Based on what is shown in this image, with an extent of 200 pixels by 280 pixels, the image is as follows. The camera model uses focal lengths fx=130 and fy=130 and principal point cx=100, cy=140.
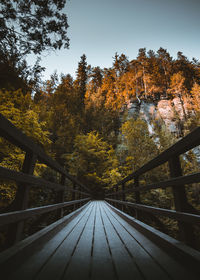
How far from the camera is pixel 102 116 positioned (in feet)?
70.3

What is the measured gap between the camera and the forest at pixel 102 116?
16.0 feet

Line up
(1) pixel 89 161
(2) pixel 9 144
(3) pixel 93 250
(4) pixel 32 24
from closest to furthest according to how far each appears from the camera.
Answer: (3) pixel 93 250
(4) pixel 32 24
(2) pixel 9 144
(1) pixel 89 161

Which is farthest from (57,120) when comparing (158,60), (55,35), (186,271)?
(158,60)

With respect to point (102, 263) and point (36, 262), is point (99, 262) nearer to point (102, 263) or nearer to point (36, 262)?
point (102, 263)

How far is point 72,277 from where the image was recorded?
0.81m

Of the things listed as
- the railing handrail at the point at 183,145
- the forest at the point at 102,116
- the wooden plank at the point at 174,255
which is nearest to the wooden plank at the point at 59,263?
the wooden plank at the point at 174,255

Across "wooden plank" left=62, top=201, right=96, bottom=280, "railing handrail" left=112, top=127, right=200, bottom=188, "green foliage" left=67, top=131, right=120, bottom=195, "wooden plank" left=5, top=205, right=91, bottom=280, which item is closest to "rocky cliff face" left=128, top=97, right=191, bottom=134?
"green foliage" left=67, top=131, right=120, bottom=195

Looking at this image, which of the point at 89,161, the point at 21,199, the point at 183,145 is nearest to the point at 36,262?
the point at 21,199

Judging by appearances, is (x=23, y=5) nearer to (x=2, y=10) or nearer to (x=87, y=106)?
(x=2, y=10)

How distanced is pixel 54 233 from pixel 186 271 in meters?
1.37

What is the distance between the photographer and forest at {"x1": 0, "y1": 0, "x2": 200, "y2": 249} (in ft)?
16.0

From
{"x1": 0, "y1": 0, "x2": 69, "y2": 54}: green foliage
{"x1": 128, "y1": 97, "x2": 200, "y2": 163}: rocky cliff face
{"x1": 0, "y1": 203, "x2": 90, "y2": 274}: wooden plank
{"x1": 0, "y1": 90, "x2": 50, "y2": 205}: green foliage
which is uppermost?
{"x1": 128, "y1": 97, "x2": 200, "y2": 163}: rocky cliff face

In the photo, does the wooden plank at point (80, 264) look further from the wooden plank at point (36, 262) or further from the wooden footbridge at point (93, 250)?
the wooden plank at point (36, 262)

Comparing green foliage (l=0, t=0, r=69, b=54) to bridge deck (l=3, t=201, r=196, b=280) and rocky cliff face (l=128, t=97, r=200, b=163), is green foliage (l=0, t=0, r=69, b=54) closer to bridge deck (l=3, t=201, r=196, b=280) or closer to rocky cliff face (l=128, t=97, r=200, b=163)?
bridge deck (l=3, t=201, r=196, b=280)
